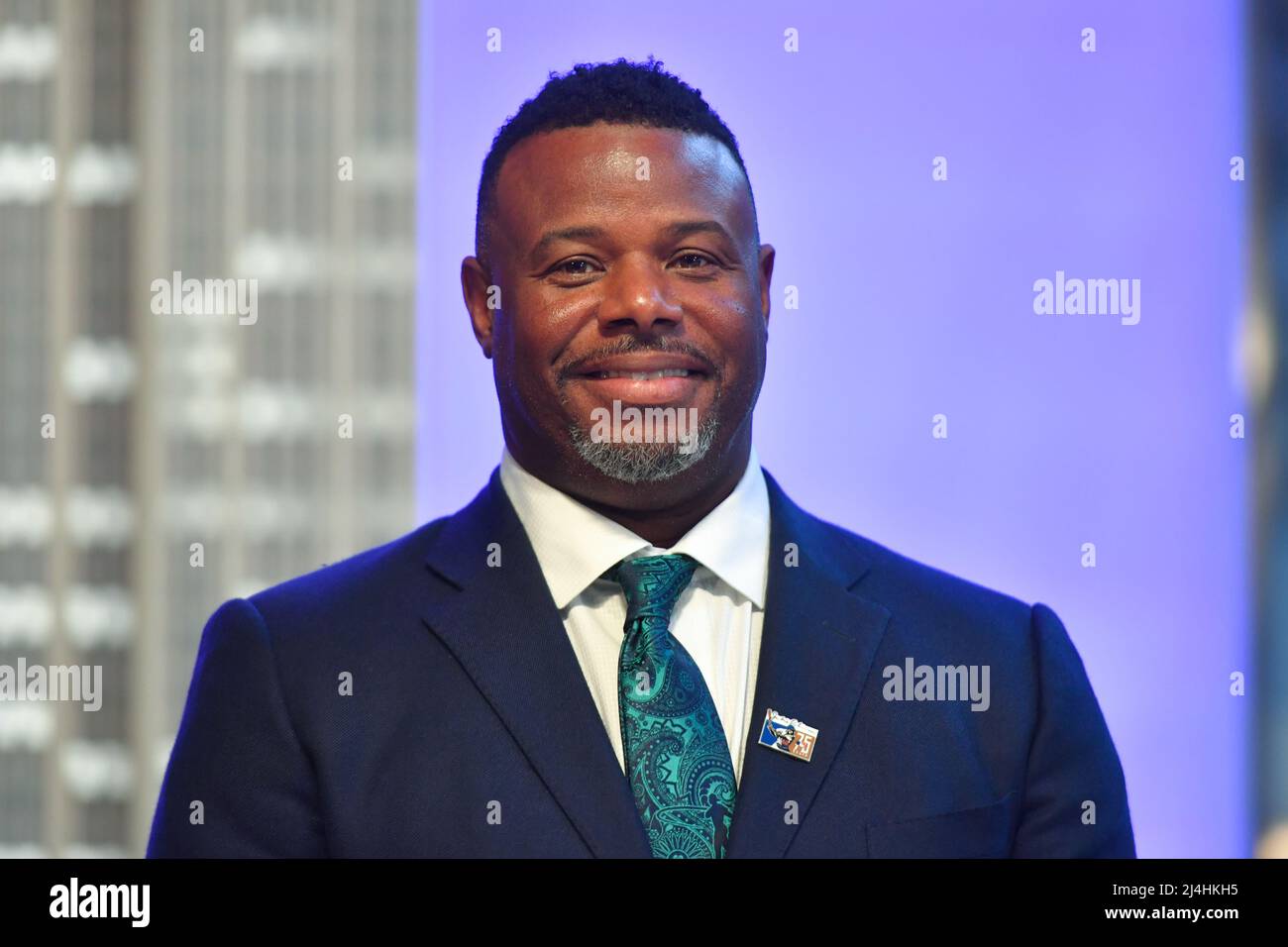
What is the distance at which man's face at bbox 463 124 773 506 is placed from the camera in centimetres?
269

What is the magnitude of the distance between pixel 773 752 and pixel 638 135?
44.1 inches

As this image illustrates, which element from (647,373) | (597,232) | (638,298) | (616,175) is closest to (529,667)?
(647,373)

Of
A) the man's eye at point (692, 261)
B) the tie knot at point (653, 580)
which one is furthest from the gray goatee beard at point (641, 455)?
the man's eye at point (692, 261)

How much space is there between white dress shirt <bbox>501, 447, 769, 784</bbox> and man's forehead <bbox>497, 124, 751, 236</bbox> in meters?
0.50

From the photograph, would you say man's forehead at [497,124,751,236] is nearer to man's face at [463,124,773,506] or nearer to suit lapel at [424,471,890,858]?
man's face at [463,124,773,506]

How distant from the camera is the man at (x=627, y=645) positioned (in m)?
2.57

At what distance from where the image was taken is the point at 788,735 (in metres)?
2.60

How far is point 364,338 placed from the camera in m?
46.7

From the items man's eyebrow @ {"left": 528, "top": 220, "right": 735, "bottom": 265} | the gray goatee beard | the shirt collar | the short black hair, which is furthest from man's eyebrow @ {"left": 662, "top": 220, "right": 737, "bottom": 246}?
the shirt collar

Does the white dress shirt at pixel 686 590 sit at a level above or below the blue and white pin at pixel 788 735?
above

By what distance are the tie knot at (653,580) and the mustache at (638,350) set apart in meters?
0.34

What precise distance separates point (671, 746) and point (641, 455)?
51 centimetres

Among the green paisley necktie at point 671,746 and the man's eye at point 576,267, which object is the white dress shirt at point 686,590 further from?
the man's eye at point 576,267
